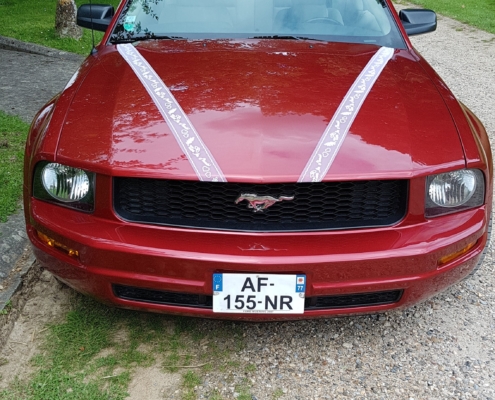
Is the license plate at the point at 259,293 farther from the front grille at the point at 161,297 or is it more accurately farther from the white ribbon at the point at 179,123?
the white ribbon at the point at 179,123

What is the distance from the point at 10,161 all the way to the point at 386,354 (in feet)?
9.53

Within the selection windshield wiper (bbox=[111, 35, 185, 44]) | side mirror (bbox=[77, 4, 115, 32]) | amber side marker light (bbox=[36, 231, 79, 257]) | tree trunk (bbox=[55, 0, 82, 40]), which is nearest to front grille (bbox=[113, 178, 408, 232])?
amber side marker light (bbox=[36, 231, 79, 257])

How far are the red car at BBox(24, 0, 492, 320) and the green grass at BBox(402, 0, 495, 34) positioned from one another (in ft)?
33.7

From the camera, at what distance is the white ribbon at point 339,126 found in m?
2.04

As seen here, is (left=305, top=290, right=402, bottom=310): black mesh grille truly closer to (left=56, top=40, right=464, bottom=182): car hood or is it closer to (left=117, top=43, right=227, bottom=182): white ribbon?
(left=56, top=40, right=464, bottom=182): car hood

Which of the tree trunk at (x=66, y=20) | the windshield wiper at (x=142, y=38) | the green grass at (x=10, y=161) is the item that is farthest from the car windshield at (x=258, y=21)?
the tree trunk at (x=66, y=20)

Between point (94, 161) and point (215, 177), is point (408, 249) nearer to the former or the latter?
point (215, 177)

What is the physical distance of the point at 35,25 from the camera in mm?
9234

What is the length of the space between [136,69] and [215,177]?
3.21ft

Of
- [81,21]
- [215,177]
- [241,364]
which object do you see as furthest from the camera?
[81,21]

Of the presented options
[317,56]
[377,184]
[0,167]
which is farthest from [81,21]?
[377,184]

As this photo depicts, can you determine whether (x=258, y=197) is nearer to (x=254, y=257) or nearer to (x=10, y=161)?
(x=254, y=257)

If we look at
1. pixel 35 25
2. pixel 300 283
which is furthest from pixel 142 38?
pixel 35 25

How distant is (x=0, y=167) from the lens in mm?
4004
